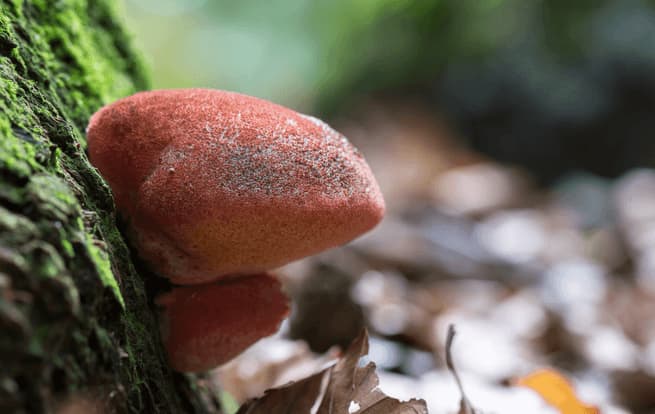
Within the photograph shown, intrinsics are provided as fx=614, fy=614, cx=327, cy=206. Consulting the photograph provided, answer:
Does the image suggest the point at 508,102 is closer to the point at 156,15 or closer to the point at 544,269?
the point at 544,269

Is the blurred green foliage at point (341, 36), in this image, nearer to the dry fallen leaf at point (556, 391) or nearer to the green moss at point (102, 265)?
the dry fallen leaf at point (556, 391)

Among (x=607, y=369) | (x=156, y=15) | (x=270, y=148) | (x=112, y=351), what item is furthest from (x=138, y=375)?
(x=156, y=15)

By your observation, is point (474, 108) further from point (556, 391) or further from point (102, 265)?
point (102, 265)

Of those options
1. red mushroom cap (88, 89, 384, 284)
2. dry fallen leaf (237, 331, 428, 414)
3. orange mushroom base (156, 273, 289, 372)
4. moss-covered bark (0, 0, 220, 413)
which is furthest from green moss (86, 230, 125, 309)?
dry fallen leaf (237, 331, 428, 414)

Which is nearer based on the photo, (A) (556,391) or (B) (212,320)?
(B) (212,320)

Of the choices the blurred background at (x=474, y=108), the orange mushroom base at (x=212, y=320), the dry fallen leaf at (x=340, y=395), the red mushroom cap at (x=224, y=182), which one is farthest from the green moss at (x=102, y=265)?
the blurred background at (x=474, y=108)

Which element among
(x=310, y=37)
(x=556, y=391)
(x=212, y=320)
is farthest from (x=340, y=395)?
(x=310, y=37)

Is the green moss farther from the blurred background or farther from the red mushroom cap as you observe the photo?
the blurred background
